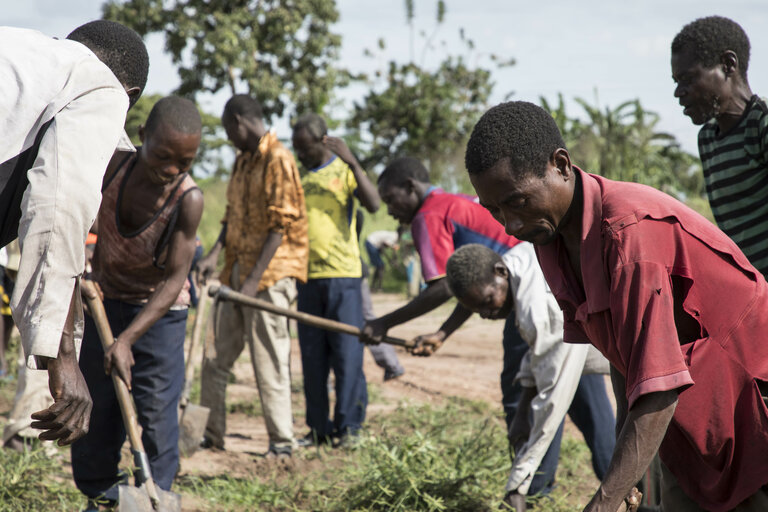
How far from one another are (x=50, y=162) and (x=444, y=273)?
2672 millimetres

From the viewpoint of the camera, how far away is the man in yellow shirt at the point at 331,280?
514 cm

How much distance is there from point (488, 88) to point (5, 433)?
15.9 meters

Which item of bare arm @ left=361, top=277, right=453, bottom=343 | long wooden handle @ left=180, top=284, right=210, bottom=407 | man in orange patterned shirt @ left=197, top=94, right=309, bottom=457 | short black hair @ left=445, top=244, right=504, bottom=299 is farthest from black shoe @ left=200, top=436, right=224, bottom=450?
short black hair @ left=445, top=244, right=504, bottom=299

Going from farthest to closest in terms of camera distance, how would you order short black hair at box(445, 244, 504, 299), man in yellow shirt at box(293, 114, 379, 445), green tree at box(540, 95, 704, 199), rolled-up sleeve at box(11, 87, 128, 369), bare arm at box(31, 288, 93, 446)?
green tree at box(540, 95, 704, 199)
man in yellow shirt at box(293, 114, 379, 445)
short black hair at box(445, 244, 504, 299)
bare arm at box(31, 288, 93, 446)
rolled-up sleeve at box(11, 87, 128, 369)

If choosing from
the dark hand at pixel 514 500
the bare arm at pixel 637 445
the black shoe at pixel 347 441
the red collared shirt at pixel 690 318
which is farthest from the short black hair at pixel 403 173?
the bare arm at pixel 637 445

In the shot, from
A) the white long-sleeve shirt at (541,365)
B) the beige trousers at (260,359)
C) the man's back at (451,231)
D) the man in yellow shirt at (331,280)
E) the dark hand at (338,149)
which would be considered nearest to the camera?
the white long-sleeve shirt at (541,365)

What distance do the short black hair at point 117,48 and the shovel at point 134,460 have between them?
1119 millimetres

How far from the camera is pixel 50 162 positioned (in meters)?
1.86

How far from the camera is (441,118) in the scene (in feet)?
58.6

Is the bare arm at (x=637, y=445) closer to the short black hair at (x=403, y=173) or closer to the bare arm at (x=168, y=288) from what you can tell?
the bare arm at (x=168, y=288)

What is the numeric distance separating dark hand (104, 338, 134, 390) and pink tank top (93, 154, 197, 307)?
13.5 inches

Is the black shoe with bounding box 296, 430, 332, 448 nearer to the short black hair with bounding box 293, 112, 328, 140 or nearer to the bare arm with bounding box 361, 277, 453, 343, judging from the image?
the bare arm with bounding box 361, 277, 453, 343

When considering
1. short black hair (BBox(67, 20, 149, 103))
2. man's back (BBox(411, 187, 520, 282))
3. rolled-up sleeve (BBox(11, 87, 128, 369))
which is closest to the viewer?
rolled-up sleeve (BBox(11, 87, 128, 369))

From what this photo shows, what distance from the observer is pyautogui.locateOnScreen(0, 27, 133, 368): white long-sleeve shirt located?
184 centimetres
